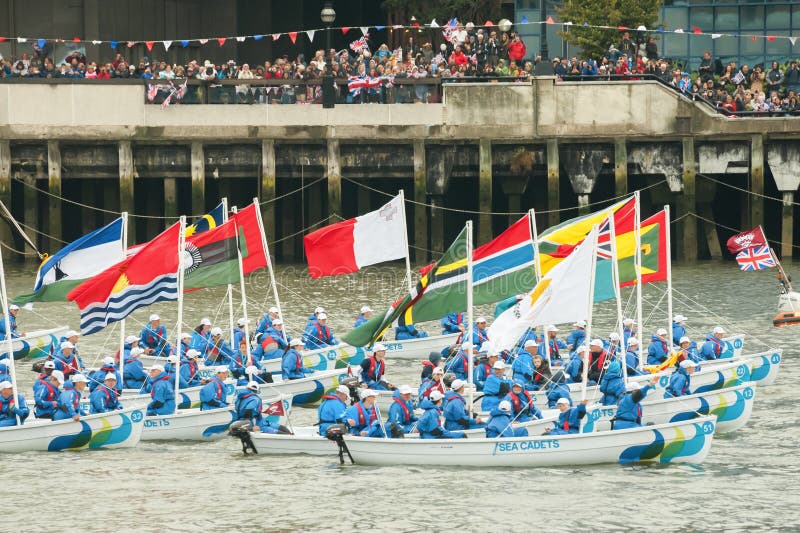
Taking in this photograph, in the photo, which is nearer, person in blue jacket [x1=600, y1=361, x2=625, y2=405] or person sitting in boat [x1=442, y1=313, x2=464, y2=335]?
person in blue jacket [x1=600, y1=361, x2=625, y2=405]

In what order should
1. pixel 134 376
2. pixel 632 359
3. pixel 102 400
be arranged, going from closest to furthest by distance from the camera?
pixel 102 400 → pixel 632 359 → pixel 134 376

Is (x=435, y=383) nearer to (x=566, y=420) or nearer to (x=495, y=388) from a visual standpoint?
(x=495, y=388)

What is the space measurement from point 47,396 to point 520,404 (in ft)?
26.6

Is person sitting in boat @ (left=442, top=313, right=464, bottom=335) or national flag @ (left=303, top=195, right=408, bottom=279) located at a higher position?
national flag @ (left=303, top=195, right=408, bottom=279)

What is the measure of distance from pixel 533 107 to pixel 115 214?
1294 cm

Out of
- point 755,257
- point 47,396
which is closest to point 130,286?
point 47,396

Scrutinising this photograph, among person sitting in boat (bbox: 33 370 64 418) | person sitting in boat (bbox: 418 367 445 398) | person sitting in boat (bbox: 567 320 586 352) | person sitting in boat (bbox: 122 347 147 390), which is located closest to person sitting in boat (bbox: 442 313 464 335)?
person sitting in boat (bbox: 567 320 586 352)

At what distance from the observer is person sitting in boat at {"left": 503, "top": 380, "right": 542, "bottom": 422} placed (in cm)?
2622

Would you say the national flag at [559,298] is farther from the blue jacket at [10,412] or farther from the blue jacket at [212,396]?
the blue jacket at [10,412]

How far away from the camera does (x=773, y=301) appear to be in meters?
41.4

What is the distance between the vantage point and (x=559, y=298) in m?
25.9

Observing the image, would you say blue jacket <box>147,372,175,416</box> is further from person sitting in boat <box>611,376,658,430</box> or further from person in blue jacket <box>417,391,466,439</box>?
person sitting in boat <box>611,376,658,430</box>

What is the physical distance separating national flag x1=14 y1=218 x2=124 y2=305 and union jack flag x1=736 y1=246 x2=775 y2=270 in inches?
596

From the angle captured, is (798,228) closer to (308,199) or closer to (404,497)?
(308,199)
